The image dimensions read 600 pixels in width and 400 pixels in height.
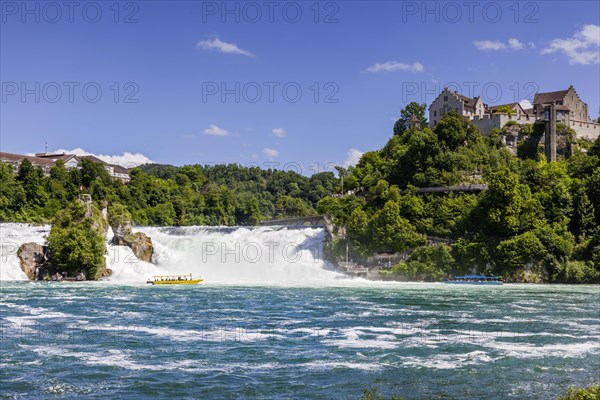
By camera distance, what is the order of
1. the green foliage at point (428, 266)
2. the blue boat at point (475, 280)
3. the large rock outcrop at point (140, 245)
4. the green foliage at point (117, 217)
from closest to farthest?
the blue boat at point (475, 280) → the green foliage at point (428, 266) → the large rock outcrop at point (140, 245) → the green foliage at point (117, 217)

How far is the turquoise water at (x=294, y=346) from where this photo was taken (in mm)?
17734

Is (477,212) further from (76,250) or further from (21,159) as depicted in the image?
(21,159)

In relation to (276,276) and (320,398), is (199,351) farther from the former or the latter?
(276,276)

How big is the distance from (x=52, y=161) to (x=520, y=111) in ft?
250

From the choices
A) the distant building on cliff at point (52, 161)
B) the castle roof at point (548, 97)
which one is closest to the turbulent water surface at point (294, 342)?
the castle roof at point (548, 97)

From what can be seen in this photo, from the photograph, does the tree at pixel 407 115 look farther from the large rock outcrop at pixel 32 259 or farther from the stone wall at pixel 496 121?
the large rock outcrop at pixel 32 259

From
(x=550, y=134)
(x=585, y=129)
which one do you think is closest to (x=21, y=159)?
(x=550, y=134)

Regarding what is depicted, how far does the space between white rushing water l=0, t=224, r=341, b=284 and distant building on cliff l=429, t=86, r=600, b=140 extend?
95.3ft

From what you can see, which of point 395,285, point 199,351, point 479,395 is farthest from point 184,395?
point 395,285

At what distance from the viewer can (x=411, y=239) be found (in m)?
58.6

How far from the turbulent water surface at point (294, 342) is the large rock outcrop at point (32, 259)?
9.38 meters

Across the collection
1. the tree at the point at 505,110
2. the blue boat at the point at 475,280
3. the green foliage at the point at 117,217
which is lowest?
the blue boat at the point at 475,280

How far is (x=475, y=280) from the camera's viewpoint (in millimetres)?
53469

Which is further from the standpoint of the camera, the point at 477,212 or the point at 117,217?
the point at 117,217
